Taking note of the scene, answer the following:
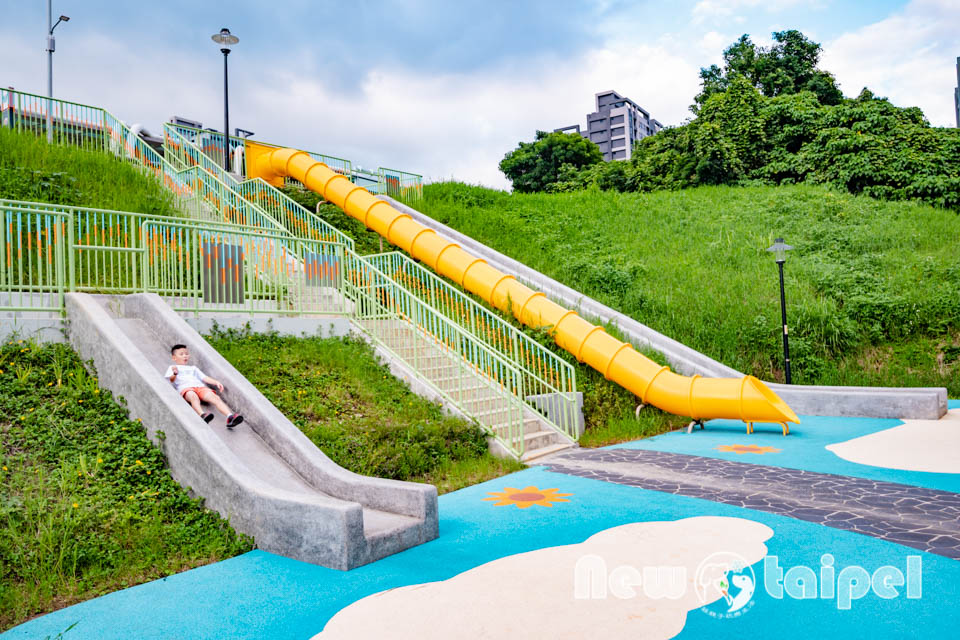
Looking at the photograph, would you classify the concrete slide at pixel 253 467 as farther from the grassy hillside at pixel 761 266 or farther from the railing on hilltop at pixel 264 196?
the grassy hillside at pixel 761 266

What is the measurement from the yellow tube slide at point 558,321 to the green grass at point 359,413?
3.53 m

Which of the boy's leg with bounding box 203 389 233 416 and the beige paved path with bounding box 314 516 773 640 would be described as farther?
the boy's leg with bounding box 203 389 233 416

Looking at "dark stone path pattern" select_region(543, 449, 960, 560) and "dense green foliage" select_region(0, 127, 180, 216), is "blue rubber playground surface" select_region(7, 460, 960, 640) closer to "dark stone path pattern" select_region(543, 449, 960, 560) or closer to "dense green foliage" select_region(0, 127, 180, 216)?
"dark stone path pattern" select_region(543, 449, 960, 560)

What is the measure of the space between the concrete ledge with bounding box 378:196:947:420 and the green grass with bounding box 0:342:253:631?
992 centimetres

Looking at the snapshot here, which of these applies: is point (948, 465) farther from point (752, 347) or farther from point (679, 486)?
point (752, 347)

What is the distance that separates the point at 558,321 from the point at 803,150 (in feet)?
68.4

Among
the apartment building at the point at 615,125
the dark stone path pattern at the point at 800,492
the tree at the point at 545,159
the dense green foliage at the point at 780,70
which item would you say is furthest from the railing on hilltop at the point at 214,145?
the apartment building at the point at 615,125

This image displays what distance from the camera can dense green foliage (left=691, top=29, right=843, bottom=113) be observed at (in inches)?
1389

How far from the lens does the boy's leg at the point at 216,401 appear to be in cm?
605

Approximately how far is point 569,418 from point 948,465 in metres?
4.79

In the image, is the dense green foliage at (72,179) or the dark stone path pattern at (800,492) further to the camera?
the dense green foliage at (72,179)

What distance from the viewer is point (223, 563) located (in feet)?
14.4

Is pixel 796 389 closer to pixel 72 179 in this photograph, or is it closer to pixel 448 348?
pixel 448 348

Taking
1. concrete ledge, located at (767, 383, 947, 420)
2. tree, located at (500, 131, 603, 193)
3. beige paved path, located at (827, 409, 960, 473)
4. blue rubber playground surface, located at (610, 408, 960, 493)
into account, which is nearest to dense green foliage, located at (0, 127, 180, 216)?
blue rubber playground surface, located at (610, 408, 960, 493)
